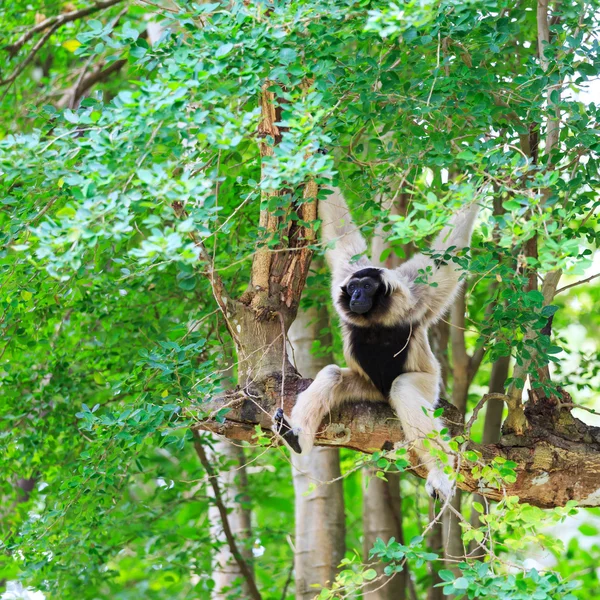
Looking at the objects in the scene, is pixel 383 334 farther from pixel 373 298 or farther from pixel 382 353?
pixel 373 298

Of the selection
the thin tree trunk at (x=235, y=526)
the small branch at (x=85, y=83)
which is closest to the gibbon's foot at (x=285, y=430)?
the thin tree trunk at (x=235, y=526)

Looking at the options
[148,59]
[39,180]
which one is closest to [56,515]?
[39,180]

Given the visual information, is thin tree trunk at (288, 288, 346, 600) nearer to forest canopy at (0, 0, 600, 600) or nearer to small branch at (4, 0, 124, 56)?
forest canopy at (0, 0, 600, 600)

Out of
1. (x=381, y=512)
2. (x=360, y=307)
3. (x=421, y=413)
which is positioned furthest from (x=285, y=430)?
(x=381, y=512)

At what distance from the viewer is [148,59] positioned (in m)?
4.11

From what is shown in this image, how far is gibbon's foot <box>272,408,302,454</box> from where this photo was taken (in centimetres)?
506

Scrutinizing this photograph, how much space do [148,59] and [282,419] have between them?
246 cm

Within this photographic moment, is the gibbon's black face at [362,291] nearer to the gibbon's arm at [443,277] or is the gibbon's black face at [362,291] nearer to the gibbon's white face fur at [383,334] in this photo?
the gibbon's white face fur at [383,334]

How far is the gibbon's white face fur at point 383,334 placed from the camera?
5.23m

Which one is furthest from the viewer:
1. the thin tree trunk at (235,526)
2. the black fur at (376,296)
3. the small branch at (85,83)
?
the small branch at (85,83)

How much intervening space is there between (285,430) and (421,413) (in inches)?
37.6

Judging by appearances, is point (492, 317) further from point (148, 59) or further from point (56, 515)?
point (56, 515)

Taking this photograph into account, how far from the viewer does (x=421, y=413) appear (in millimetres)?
5219

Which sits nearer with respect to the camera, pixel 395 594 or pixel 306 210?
pixel 306 210
